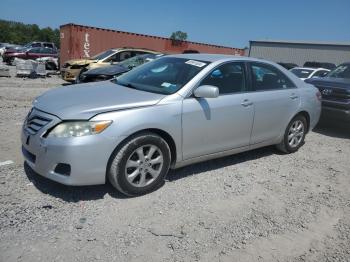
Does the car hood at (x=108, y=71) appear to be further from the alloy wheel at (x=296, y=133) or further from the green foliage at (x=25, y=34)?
the green foliage at (x=25, y=34)

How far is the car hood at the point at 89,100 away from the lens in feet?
12.1

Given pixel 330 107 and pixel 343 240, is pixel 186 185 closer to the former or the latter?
pixel 343 240

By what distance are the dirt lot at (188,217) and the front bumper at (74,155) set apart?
1.08ft

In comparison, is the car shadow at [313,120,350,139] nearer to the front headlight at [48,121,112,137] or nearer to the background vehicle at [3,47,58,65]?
the front headlight at [48,121,112,137]

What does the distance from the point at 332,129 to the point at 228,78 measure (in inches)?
195

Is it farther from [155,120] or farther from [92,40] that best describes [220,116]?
[92,40]

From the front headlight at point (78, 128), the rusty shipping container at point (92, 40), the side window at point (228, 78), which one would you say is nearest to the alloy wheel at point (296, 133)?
the side window at point (228, 78)

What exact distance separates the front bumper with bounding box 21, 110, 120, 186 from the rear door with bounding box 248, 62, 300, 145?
2323mm

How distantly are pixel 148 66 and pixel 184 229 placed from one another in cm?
262

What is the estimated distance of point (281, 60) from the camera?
3562cm

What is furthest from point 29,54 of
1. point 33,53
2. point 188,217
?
point 188,217

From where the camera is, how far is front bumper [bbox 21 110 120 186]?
3533 mm

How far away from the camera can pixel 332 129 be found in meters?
8.70

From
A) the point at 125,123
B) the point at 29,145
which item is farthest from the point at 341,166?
the point at 29,145
